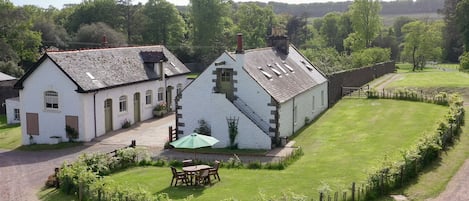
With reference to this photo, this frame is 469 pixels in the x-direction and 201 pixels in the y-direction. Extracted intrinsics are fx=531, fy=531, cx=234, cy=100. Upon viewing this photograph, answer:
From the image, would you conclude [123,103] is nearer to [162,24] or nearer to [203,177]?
[203,177]

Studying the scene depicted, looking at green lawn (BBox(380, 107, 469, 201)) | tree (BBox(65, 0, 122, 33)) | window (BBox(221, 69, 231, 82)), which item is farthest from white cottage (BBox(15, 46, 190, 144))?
tree (BBox(65, 0, 122, 33))

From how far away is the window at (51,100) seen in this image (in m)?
35.6

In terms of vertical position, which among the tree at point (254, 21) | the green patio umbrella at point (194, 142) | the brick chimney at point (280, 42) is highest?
the tree at point (254, 21)

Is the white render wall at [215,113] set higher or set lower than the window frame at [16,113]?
higher

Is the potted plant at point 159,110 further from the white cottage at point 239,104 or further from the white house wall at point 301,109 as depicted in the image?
the white house wall at point 301,109

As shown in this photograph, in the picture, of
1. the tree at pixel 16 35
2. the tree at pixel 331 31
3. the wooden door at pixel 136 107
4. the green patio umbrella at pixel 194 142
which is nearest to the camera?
the green patio umbrella at pixel 194 142

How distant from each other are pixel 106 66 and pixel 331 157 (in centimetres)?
1926

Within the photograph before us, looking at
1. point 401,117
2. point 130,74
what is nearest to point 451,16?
point 401,117

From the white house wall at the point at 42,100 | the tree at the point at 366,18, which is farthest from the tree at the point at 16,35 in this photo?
the tree at the point at 366,18

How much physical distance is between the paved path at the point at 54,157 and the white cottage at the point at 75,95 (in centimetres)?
137

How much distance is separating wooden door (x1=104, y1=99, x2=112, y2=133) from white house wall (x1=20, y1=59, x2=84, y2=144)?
262 centimetres

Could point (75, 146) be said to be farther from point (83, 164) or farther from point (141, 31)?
point (141, 31)

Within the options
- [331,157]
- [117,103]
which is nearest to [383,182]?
[331,157]

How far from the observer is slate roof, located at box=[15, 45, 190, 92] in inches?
1390
